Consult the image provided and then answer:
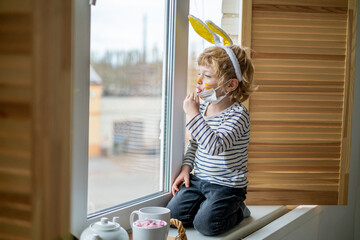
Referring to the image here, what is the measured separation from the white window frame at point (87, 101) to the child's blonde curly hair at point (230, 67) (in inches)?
4.4

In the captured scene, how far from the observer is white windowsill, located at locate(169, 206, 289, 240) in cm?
130

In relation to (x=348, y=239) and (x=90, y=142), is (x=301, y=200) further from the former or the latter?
(x=90, y=142)

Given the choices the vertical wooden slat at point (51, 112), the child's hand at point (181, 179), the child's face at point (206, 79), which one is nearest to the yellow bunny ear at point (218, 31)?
the child's face at point (206, 79)

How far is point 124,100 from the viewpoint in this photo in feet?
4.00

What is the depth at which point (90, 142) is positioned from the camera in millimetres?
1104

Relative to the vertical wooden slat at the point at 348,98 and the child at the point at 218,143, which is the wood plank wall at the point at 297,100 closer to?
the vertical wooden slat at the point at 348,98

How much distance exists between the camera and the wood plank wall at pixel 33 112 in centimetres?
24

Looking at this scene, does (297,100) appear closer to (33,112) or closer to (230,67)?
(230,67)

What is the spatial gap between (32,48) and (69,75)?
1.1 inches

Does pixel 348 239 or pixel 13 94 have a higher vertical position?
pixel 13 94

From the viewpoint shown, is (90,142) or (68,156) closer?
(68,156)

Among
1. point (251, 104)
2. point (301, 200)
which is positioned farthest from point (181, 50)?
point (301, 200)

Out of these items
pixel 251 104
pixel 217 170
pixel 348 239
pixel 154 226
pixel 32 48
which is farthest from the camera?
pixel 348 239

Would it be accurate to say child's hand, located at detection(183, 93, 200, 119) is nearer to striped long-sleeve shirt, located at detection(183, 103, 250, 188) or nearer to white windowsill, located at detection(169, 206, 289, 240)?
striped long-sleeve shirt, located at detection(183, 103, 250, 188)
